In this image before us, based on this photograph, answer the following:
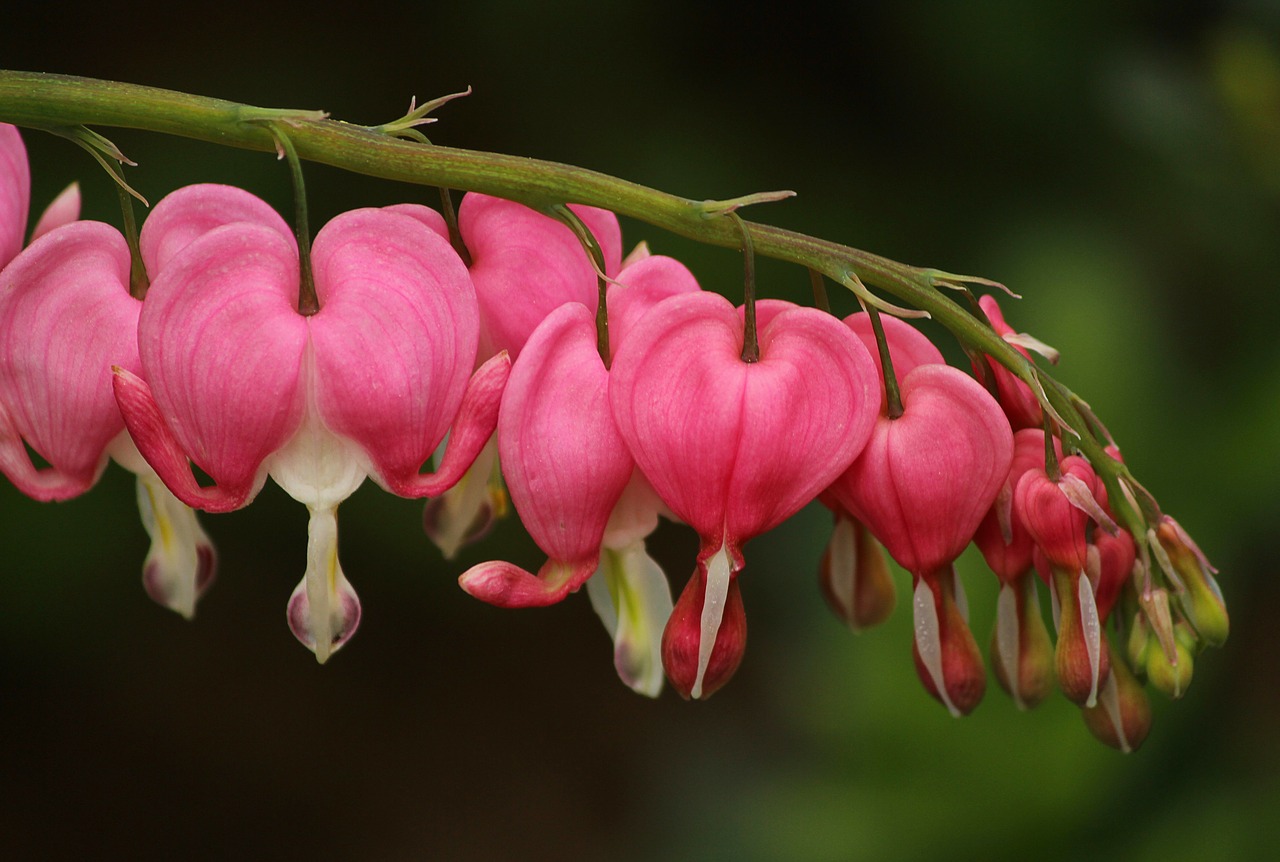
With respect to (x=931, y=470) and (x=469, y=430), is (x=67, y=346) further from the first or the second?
(x=931, y=470)

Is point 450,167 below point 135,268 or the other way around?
the other way around

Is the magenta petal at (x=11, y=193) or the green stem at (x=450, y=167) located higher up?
the green stem at (x=450, y=167)

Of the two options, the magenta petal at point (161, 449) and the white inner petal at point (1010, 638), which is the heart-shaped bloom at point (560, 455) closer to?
the magenta petal at point (161, 449)

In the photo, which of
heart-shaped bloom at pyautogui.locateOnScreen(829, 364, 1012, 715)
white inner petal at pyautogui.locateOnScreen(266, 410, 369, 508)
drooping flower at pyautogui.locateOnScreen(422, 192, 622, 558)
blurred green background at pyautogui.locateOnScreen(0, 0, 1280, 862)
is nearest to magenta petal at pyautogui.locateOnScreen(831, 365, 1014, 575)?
heart-shaped bloom at pyautogui.locateOnScreen(829, 364, 1012, 715)

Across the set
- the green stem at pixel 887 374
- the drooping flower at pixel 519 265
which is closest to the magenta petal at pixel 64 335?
the drooping flower at pixel 519 265

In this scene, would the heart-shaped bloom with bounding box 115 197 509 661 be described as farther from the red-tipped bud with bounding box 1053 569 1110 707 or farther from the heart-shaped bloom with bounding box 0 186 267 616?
the red-tipped bud with bounding box 1053 569 1110 707

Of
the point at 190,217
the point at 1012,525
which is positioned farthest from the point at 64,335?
the point at 1012,525
